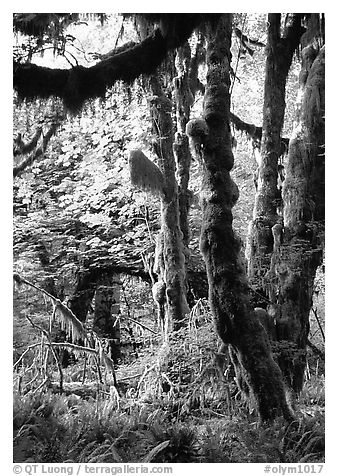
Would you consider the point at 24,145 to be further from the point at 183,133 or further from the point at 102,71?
the point at 102,71

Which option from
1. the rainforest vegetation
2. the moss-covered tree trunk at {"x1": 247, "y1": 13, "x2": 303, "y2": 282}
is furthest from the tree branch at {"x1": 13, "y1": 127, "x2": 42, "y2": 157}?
the moss-covered tree trunk at {"x1": 247, "y1": 13, "x2": 303, "y2": 282}

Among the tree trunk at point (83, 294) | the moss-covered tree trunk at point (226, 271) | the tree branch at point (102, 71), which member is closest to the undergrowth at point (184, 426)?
the moss-covered tree trunk at point (226, 271)

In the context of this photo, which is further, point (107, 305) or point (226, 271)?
point (107, 305)

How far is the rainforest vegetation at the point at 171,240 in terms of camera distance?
4434mm

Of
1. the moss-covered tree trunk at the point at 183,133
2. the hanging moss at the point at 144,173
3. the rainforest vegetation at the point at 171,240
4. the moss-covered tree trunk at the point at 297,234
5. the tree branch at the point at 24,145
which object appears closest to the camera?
the rainforest vegetation at the point at 171,240

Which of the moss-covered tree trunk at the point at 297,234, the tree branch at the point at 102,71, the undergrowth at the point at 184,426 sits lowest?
the undergrowth at the point at 184,426

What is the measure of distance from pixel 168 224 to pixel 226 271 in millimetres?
2302

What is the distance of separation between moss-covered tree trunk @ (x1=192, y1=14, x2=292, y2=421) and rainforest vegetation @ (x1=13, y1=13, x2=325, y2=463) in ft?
0.04

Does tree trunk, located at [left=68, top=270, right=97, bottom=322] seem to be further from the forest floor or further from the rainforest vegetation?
the forest floor

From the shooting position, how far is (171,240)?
6727mm

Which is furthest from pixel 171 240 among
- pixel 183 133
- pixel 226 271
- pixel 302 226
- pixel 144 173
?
pixel 226 271

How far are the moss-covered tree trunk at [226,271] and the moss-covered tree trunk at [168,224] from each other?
1816 mm

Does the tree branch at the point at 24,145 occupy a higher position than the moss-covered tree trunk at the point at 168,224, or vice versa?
the tree branch at the point at 24,145

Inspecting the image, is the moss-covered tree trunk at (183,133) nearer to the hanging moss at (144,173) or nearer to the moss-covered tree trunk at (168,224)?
the moss-covered tree trunk at (168,224)
